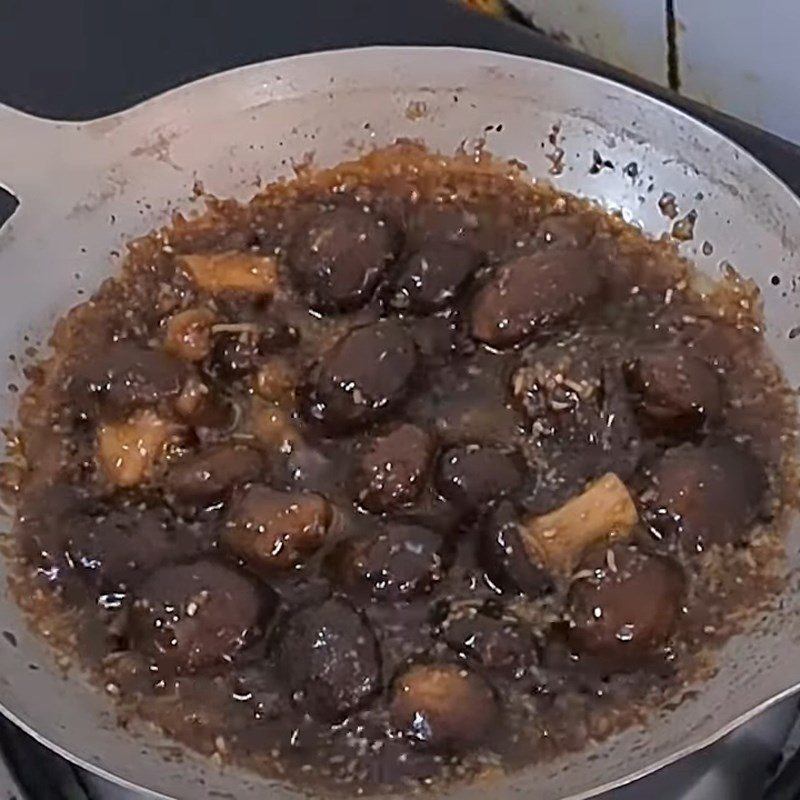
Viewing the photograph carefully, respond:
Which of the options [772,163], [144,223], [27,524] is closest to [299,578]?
[27,524]

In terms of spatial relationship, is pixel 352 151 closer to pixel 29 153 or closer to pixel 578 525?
pixel 29 153

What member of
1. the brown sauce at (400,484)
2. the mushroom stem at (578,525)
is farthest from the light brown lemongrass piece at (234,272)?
the mushroom stem at (578,525)

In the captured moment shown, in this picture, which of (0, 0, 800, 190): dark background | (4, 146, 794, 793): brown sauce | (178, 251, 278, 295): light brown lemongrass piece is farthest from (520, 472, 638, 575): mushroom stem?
(0, 0, 800, 190): dark background

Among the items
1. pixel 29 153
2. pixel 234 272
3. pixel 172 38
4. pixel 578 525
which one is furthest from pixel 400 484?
pixel 172 38

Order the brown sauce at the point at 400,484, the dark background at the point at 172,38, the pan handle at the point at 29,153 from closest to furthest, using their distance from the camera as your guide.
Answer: the brown sauce at the point at 400,484 → the pan handle at the point at 29,153 → the dark background at the point at 172,38

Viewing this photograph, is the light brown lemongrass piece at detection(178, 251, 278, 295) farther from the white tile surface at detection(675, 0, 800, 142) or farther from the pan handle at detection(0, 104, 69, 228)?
the white tile surface at detection(675, 0, 800, 142)

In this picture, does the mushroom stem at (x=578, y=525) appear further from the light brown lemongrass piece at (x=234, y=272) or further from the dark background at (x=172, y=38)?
the dark background at (x=172, y=38)
